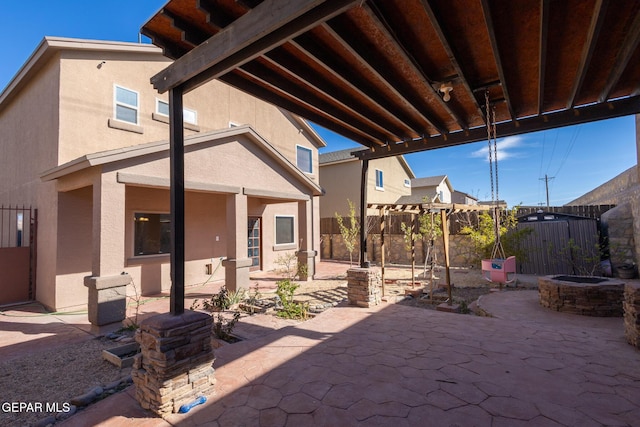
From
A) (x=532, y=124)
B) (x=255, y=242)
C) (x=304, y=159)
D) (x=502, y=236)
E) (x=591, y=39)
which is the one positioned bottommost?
(x=255, y=242)

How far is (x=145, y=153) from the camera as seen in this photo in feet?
22.0

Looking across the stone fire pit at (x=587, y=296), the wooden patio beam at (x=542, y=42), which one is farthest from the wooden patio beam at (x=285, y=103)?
the stone fire pit at (x=587, y=296)

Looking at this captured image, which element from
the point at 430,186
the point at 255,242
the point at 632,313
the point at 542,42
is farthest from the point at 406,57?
the point at 430,186

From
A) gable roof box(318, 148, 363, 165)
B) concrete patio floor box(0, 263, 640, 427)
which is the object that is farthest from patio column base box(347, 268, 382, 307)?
gable roof box(318, 148, 363, 165)

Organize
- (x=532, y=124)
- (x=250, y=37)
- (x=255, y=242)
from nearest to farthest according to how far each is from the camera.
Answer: (x=250, y=37) < (x=532, y=124) < (x=255, y=242)

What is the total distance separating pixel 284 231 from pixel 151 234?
617 centimetres

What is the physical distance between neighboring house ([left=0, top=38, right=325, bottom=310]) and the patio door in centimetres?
178

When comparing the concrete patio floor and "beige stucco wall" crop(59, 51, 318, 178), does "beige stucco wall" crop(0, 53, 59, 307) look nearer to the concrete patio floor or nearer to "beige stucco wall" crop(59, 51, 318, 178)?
"beige stucco wall" crop(59, 51, 318, 178)

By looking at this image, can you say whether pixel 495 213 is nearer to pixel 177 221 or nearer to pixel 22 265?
pixel 177 221

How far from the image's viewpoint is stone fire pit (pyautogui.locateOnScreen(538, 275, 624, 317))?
614cm

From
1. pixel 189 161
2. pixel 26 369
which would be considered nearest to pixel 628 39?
pixel 189 161

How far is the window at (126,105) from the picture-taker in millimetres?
8984

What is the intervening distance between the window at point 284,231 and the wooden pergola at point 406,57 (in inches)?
381

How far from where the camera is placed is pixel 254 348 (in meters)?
4.55
